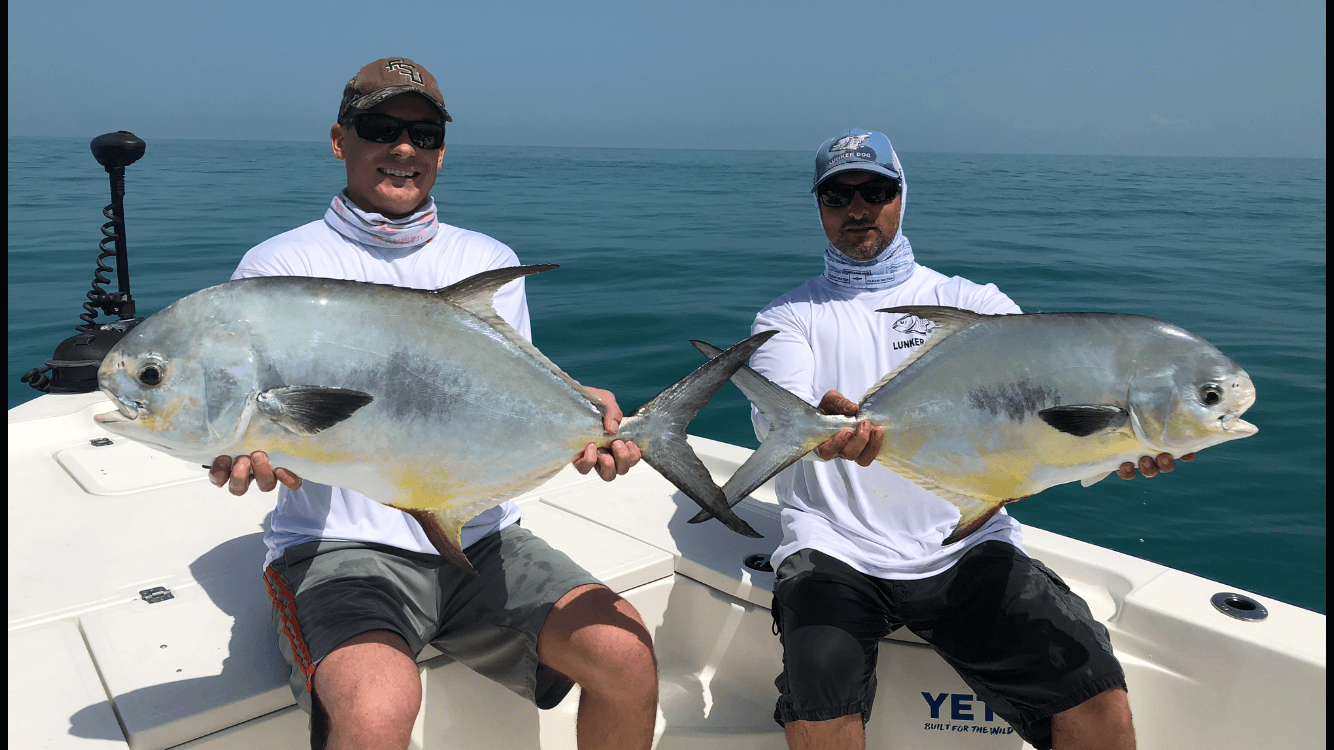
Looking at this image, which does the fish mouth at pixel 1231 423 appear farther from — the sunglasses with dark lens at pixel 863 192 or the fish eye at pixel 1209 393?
the sunglasses with dark lens at pixel 863 192

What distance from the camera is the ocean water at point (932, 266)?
548 centimetres

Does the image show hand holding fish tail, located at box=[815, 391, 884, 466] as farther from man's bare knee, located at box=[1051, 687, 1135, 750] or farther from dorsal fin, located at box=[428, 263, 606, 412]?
man's bare knee, located at box=[1051, 687, 1135, 750]

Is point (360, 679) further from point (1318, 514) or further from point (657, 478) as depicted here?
point (1318, 514)

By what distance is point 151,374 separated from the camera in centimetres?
156

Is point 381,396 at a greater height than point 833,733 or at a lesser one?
greater

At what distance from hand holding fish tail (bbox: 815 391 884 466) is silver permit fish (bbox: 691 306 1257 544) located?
0.07ft

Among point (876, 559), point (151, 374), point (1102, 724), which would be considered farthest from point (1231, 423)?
point (151, 374)

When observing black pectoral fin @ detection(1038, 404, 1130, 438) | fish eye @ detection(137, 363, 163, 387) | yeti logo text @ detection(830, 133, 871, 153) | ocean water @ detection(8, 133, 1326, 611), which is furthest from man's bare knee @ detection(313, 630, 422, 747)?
ocean water @ detection(8, 133, 1326, 611)

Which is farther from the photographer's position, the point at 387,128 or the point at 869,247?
the point at 869,247

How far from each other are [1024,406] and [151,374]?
5.47ft

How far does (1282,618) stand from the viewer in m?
2.36

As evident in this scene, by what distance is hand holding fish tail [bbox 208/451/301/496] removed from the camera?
1636mm

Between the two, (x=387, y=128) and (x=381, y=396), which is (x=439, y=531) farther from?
(x=387, y=128)

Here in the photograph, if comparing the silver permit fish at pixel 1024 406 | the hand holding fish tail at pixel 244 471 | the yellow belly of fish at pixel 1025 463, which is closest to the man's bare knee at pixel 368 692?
the hand holding fish tail at pixel 244 471
